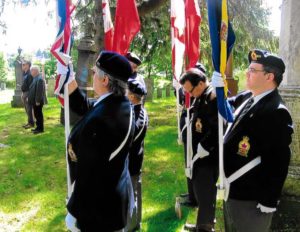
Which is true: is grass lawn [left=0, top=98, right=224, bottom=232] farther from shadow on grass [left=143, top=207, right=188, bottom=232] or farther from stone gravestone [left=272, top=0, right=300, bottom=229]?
stone gravestone [left=272, top=0, right=300, bottom=229]

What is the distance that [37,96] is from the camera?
1049cm

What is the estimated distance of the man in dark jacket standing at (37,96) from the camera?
10.5m

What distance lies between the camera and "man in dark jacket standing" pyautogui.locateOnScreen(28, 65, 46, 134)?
10.5 m

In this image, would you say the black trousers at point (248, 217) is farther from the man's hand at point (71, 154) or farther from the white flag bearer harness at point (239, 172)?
the man's hand at point (71, 154)

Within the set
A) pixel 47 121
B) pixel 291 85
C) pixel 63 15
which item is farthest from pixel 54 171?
pixel 47 121

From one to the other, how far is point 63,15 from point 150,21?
1090 cm

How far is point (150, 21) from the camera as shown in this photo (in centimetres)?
1441

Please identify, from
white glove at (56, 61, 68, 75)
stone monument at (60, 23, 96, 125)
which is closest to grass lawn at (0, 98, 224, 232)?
stone monument at (60, 23, 96, 125)

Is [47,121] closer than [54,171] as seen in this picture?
No

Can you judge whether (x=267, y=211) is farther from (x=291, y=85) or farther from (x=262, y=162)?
(x=291, y=85)

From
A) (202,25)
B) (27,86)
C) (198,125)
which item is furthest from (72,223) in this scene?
(202,25)

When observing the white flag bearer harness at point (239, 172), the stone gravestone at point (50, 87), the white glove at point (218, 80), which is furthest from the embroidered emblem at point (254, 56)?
the stone gravestone at point (50, 87)

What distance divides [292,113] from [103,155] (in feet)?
8.07

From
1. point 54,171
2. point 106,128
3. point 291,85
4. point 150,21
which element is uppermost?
point 150,21
